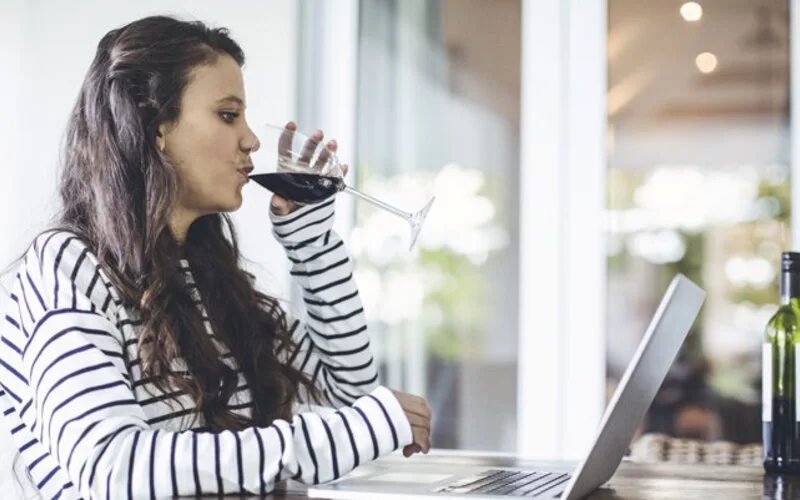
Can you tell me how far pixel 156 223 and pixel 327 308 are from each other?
383 mm

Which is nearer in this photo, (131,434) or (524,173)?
(131,434)

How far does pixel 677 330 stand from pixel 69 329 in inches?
28.0

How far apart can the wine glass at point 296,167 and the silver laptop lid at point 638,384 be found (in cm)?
50

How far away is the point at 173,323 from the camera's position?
1476 millimetres

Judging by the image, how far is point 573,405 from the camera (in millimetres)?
3117

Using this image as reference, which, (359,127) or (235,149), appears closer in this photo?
(235,149)

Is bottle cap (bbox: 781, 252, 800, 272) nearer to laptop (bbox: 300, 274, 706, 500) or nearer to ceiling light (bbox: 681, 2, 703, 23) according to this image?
laptop (bbox: 300, 274, 706, 500)

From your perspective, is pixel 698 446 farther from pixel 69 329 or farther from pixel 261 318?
pixel 69 329

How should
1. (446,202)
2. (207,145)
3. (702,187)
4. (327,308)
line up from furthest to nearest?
(446,202) → (702,187) → (327,308) → (207,145)

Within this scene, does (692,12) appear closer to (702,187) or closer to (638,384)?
(702,187)

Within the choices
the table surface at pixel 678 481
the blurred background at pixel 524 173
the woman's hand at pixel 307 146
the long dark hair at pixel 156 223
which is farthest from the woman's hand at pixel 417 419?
the blurred background at pixel 524 173

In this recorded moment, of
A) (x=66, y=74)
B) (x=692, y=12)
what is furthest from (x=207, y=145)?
(x=692, y=12)

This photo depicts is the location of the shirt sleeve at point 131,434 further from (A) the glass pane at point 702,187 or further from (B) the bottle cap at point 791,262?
(A) the glass pane at point 702,187

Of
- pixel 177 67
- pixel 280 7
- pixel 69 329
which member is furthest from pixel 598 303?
pixel 69 329
